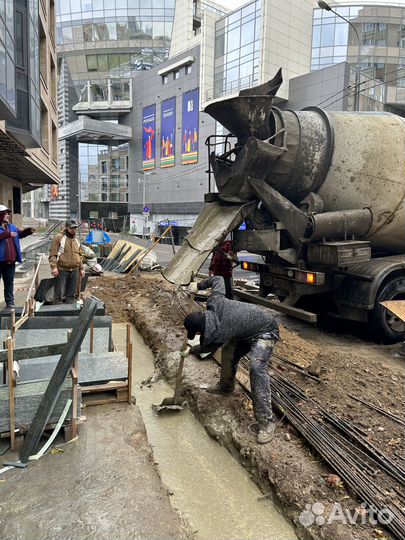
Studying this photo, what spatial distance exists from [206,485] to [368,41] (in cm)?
3968

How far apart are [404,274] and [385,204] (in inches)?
51.6

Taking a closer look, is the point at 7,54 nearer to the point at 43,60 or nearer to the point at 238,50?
the point at 43,60

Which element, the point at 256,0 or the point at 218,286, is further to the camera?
the point at 256,0

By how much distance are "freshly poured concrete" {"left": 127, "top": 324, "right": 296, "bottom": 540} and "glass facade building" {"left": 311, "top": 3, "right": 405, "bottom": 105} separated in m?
35.6

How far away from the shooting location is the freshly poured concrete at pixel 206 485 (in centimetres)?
288

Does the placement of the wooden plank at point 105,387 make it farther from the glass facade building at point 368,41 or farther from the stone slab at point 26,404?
the glass facade building at point 368,41

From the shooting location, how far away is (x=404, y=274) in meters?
6.65

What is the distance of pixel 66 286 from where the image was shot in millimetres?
7227

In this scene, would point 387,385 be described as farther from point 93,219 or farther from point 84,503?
point 93,219

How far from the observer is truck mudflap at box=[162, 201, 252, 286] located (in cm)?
588

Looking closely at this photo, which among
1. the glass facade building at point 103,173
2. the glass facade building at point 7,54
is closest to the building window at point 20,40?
the glass facade building at point 7,54

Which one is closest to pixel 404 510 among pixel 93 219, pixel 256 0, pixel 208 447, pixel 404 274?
pixel 208 447

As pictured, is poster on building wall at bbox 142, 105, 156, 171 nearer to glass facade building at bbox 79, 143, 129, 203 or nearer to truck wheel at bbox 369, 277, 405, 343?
glass facade building at bbox 79, 143, 129, 203

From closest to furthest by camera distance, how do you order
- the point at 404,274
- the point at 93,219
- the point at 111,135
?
the point at 404,274 < the point at 111,135 < the point at 93,219
